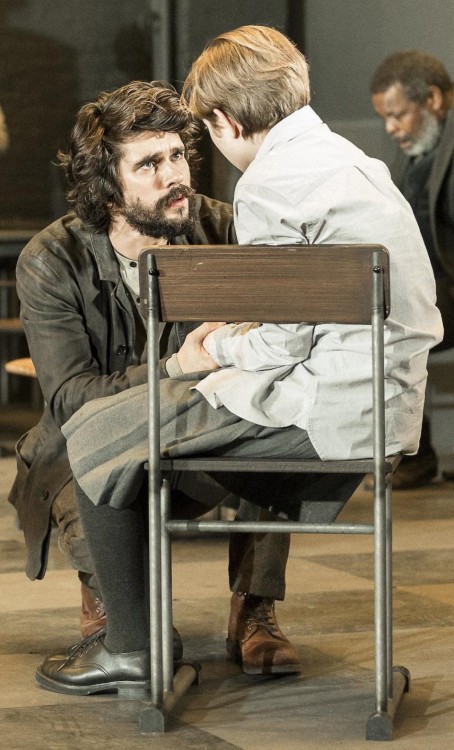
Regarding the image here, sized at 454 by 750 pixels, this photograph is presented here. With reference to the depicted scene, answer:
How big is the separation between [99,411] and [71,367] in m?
0.56

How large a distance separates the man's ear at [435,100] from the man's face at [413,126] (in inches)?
0.6

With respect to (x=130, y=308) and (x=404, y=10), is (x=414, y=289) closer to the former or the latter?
(x=130, y=308)

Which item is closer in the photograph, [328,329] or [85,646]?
[328,329]

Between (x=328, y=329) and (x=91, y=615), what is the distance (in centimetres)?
105

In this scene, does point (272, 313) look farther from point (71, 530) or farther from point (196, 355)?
point (71, 530)

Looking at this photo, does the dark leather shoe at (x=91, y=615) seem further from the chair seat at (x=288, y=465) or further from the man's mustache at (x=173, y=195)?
the man's mustache at (x=173, y=195)

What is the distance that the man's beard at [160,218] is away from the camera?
365cm

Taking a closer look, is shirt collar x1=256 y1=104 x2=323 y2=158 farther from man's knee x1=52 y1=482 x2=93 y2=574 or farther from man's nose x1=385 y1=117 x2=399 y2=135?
man's nose x1=385 y1=117 x2=399 y2=135

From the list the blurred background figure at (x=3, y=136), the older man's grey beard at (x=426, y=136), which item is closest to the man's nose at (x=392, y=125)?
the older man's grey beard at (x=426, y=136)

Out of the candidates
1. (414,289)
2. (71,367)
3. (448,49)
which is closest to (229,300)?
(414,289)

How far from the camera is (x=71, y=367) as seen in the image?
11.4ft

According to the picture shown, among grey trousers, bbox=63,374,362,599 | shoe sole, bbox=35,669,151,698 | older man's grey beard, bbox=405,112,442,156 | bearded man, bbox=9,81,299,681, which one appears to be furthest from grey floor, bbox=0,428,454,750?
older man's grey beard, bbox=405,112,442,156

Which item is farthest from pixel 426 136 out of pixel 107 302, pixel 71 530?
pixel 71 530

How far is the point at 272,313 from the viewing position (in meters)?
2.70
